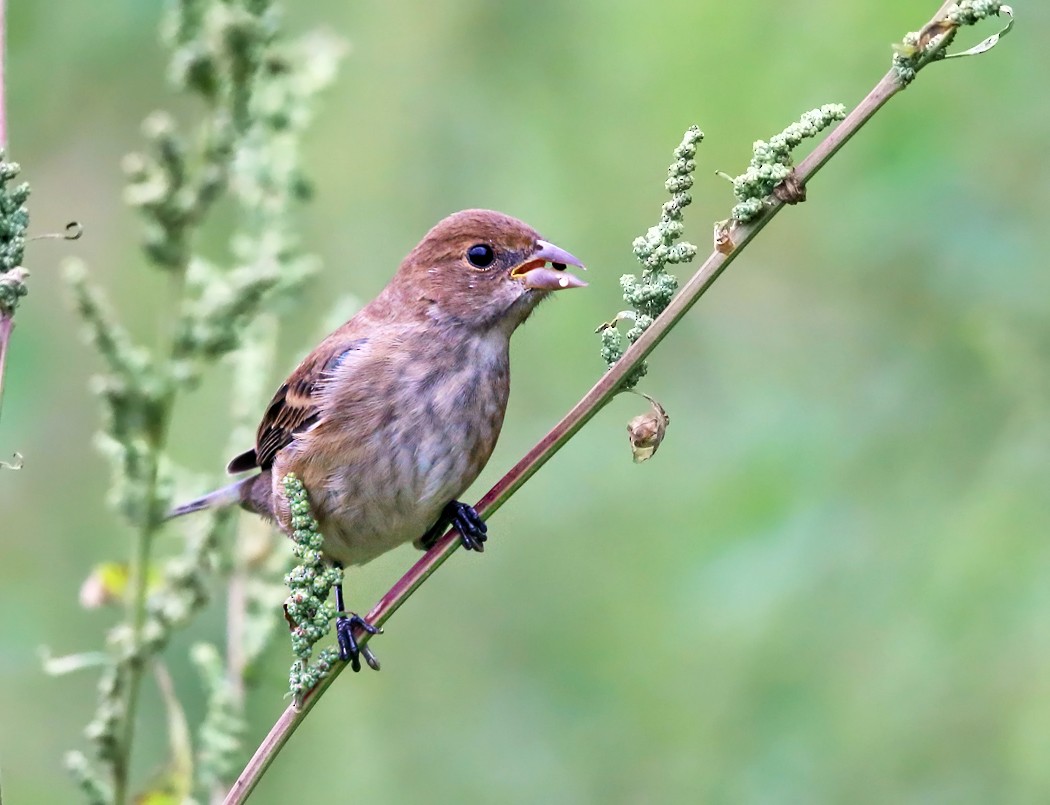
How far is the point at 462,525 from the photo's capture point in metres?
3.77

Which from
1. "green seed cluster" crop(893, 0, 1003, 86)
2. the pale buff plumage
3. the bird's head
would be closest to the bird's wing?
the pale buff plumage

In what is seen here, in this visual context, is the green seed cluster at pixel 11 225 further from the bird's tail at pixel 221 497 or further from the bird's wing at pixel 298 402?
the bird's wing at pixel 298 402

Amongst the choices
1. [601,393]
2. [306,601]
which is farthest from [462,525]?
[601,393]

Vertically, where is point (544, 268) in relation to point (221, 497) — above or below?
above

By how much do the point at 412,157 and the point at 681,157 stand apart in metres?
3.70

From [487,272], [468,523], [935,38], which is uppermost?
[487,272]

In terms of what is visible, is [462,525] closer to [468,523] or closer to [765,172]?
[468,523]

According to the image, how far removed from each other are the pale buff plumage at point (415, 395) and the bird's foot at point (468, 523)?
0.19ft

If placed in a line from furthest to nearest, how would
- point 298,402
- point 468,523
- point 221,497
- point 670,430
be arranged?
point 670,430
point 298,402
point 468,523
point 221,497

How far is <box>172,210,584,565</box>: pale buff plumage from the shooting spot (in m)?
3.83

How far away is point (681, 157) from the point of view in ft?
7.75

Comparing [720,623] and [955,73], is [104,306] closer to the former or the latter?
[720,623]

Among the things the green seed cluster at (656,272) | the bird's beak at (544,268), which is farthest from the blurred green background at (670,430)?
the green seed cluster at (656,272)

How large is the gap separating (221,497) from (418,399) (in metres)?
0.58
